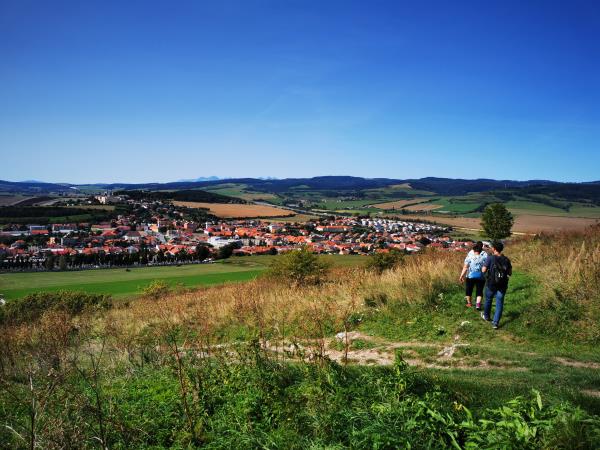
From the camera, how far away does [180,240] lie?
84188 millimetres

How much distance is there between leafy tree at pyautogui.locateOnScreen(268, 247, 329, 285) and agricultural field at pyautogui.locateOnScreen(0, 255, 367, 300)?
14516 millimetres

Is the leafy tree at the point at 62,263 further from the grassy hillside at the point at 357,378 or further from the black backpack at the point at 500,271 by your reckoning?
the black backpack at the point at 500,271

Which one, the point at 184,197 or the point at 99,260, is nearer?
the point at 99,260

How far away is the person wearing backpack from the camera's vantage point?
8.50 metres

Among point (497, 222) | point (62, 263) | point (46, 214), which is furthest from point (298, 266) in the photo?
point (46, 214)

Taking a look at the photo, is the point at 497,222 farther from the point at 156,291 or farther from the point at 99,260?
the point at 99,260

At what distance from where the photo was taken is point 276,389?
505cm

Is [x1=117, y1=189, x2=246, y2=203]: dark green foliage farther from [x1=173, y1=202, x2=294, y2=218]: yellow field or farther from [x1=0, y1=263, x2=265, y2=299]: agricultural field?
[x1=0, y1=263, x2=265, y2=299]: agricultural field

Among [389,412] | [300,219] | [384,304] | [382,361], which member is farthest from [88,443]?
[300,219]

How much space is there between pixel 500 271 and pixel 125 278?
152ft

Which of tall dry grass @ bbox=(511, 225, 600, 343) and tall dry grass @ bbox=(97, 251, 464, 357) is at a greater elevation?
tall dry grass @ bbox=(511, 225, 600, 343)

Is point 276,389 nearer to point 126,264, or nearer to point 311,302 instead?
point 311,302

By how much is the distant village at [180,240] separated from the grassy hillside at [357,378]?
102 feet

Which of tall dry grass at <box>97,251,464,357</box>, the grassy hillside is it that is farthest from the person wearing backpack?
tall dry grass at <box>97,251,464,357</box>
